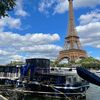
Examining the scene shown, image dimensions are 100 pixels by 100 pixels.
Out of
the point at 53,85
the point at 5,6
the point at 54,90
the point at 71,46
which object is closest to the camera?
the point at 5,6

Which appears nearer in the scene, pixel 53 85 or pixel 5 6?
pixel 5 6

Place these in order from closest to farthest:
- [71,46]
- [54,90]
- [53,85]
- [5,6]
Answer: [5,6] → [54,90] → [53,85] → [71,46]

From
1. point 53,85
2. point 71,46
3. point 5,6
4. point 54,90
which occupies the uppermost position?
point 71,46

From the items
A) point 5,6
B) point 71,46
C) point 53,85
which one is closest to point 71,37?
point 71,46

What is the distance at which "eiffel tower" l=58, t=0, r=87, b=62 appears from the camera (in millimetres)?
176250

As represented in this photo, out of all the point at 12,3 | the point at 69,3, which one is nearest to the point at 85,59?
the point at 69,3

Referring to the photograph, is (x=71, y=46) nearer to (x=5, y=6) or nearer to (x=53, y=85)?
(x=53, y=85)

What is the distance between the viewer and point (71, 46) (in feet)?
576

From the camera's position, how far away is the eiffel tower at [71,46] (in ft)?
578

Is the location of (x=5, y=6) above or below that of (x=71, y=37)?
below

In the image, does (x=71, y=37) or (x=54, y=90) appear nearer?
(x=54, y=90)

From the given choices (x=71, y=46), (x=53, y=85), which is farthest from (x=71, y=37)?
(x=53, y=85)

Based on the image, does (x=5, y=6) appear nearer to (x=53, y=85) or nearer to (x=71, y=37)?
(x=53, y=85)

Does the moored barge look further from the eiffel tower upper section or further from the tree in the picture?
the eiffel tower upper section
